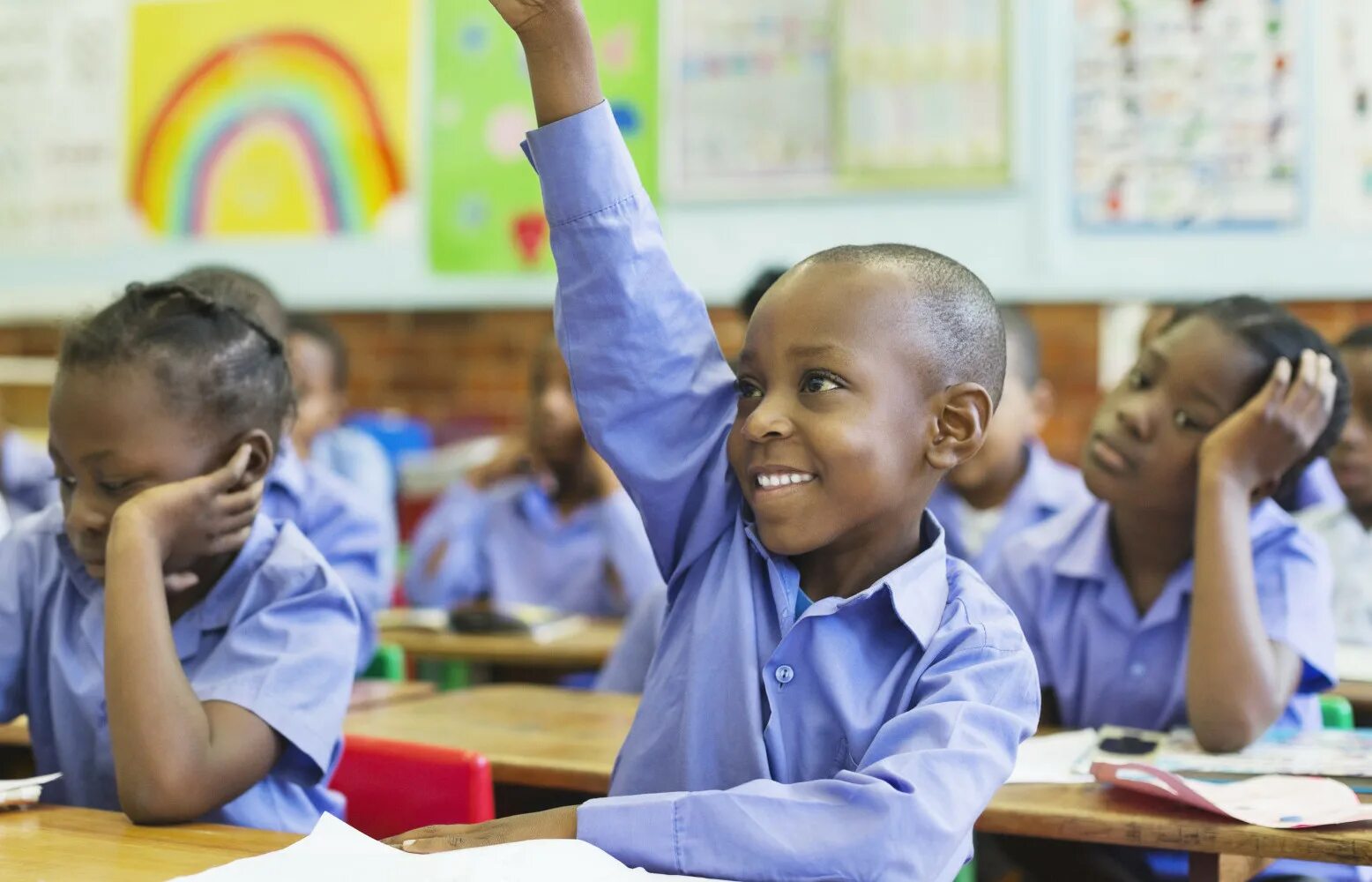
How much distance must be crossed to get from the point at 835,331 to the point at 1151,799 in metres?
0.61

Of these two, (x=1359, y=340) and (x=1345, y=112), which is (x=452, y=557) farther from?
(x=1345, y=112)

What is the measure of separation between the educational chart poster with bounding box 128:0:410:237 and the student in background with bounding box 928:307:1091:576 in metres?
2.54

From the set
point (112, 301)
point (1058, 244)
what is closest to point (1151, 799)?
point (112, 301)

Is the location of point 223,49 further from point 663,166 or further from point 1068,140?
point 1068,140

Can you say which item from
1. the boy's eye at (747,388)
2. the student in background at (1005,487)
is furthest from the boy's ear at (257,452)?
the student in background at (1005,487)

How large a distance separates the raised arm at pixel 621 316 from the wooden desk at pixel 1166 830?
1.42 ft

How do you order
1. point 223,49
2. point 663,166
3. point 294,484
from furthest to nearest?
point 223,49
point 663,166
point 294,484

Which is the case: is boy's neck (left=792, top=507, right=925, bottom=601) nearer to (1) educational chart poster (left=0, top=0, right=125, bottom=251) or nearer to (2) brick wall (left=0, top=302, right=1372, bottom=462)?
(2) brick wall (left=0, top=302, right=1372, bottom=462)

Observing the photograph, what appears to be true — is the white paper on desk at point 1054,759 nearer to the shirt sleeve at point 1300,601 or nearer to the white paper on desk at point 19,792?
the shirt sleeve at point 1300,601

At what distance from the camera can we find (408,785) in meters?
1.57

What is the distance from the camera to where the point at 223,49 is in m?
5.38

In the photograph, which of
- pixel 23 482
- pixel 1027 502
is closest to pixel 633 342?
pixel 1027 502

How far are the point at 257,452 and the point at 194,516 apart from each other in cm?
13

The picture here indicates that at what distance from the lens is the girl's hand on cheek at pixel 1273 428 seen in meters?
1.85
